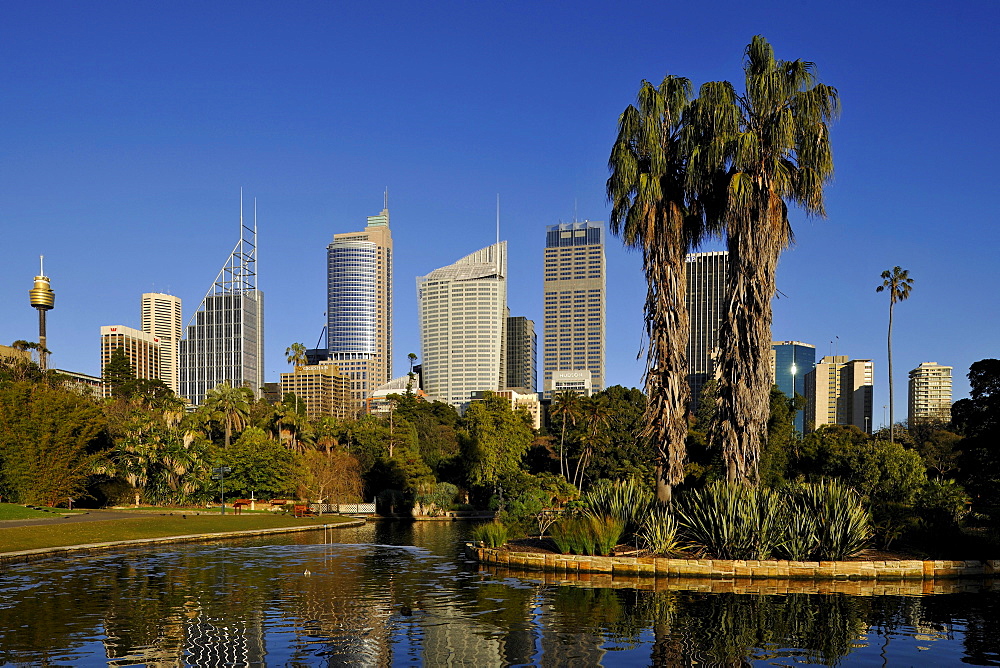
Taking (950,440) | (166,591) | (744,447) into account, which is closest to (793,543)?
(744,447)

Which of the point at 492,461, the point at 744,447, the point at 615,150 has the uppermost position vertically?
the point at 615,150

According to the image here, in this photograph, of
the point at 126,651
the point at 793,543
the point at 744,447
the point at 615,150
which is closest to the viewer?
the point at 126,651

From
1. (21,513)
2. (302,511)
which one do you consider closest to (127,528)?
A: (21,513)

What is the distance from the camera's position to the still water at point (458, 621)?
1373 centimetres

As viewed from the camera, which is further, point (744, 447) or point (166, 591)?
point (744, 447)

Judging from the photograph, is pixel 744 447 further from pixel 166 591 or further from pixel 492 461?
pixel 492 461

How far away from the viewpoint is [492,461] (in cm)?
8200

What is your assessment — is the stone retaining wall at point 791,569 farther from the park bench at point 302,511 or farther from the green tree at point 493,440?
the green tree at point 493,440

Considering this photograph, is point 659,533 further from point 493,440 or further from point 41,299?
point 41,299

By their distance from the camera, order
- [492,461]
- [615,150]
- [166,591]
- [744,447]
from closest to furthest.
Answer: [166,591]
[744,447]
[615,150]
[492,461]

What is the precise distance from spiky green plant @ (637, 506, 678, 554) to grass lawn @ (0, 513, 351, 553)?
71.2 feet

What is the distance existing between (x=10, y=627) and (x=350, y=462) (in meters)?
55.3

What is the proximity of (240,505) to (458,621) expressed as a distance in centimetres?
4788

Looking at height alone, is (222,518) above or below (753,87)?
below
